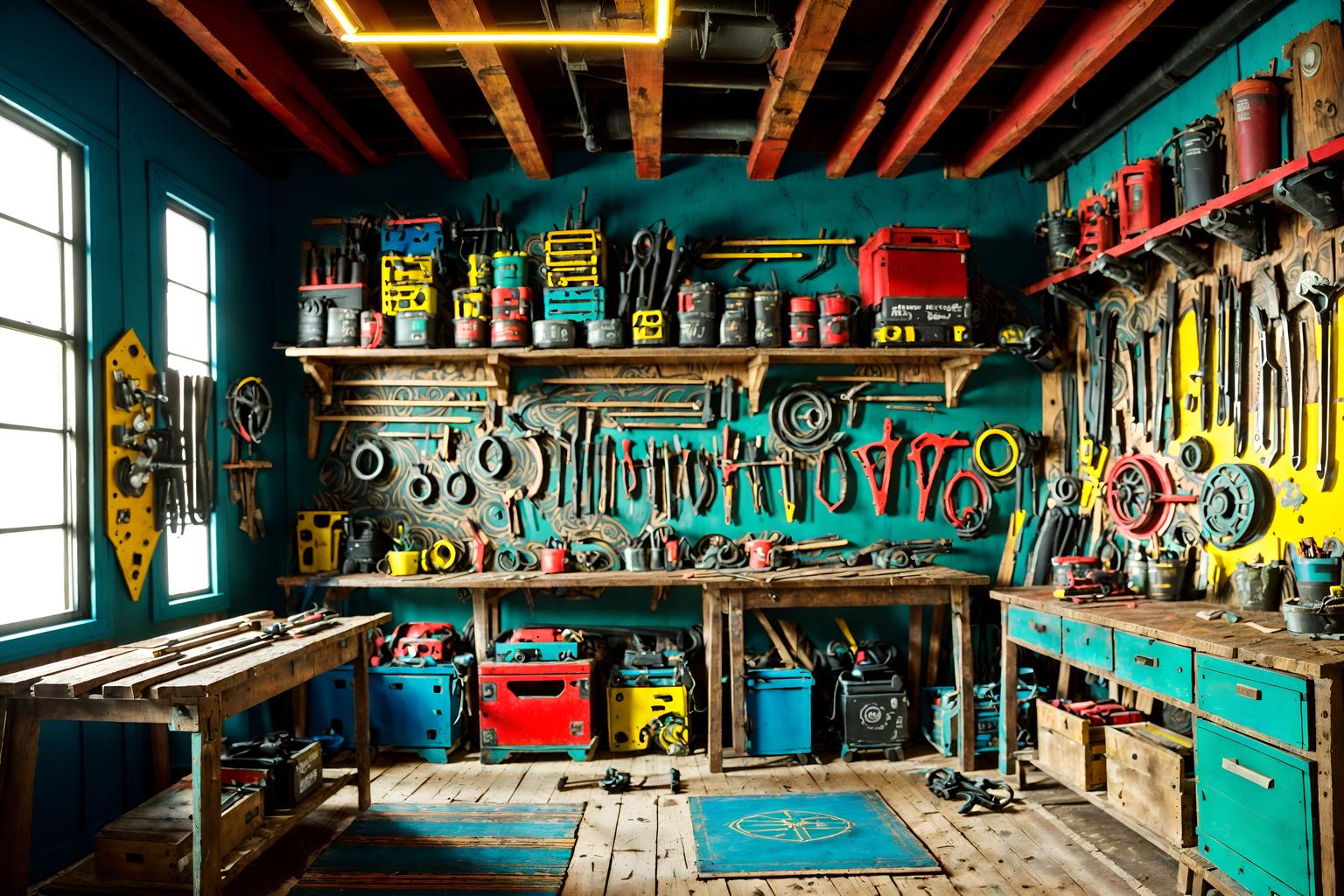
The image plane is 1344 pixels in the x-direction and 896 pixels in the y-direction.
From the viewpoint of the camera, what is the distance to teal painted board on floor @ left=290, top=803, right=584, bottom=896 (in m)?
3.20

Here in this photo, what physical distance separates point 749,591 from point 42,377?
3446mm

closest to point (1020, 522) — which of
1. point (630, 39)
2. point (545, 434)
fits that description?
point (545, 434)

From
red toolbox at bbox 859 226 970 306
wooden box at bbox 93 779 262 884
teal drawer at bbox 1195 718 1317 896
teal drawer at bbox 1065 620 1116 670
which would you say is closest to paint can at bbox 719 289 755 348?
red toolbox at bbox 859 226 970 306

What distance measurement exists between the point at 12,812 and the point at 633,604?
125 inches

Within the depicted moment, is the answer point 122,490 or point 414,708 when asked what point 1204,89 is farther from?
point 122,490

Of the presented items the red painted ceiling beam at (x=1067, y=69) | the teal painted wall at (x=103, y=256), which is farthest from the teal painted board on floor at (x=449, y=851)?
the red painted ceiling beam at (x=1067, y=69)

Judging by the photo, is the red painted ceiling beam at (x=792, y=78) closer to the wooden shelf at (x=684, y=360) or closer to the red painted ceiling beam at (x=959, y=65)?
the red painted ceiling beam at (x=959, y=65)

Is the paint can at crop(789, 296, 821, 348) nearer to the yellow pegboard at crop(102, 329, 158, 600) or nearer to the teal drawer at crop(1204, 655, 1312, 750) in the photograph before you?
the teal drawer at crop(1204, 655, 1312, 750)

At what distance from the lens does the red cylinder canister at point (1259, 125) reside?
3.31 m

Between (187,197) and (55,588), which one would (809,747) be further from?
(187,197)

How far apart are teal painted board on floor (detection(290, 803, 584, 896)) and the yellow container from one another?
163cm

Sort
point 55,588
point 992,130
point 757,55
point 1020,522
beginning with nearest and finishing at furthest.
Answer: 1. point 55,588
2. point 757,55
3. point 992,130
4. point 1020,522

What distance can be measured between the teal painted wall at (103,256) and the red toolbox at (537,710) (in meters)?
1.44

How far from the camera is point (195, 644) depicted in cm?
324
